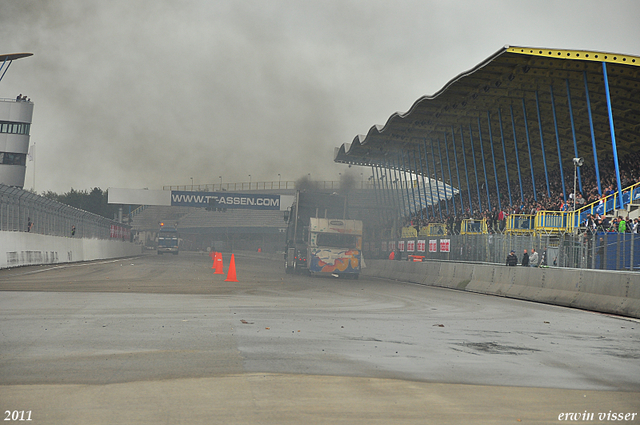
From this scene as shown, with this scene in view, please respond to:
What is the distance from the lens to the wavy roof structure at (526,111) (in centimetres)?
3077

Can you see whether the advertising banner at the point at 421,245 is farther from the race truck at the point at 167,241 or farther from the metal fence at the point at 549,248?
the race truck at the point at 167,241

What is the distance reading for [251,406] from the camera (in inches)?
227

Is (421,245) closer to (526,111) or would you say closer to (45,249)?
(526,111)

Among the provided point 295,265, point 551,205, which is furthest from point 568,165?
point 295,265

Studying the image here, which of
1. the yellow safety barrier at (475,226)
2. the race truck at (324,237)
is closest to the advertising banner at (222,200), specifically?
the race truck at (324,237)

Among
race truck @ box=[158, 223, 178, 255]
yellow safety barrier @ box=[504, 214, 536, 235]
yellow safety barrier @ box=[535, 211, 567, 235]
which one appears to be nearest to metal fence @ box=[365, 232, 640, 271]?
yellow safety barrier @ box=[504, 214, 536, 235]

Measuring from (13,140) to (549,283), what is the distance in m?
65.5

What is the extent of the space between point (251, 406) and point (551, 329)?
26.7ft

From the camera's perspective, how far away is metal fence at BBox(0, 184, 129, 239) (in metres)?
33.3

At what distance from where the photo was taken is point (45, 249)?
131 feet

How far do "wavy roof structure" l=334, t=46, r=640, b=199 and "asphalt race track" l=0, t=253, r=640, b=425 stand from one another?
59.7 ft

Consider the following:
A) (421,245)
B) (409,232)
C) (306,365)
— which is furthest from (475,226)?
(306,365)

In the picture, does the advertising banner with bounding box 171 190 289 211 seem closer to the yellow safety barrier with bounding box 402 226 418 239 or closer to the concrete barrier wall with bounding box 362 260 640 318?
the yellow safety barrier with bounding box 402 226 418 239

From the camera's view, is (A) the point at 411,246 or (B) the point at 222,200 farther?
(B) the point at 222,200
